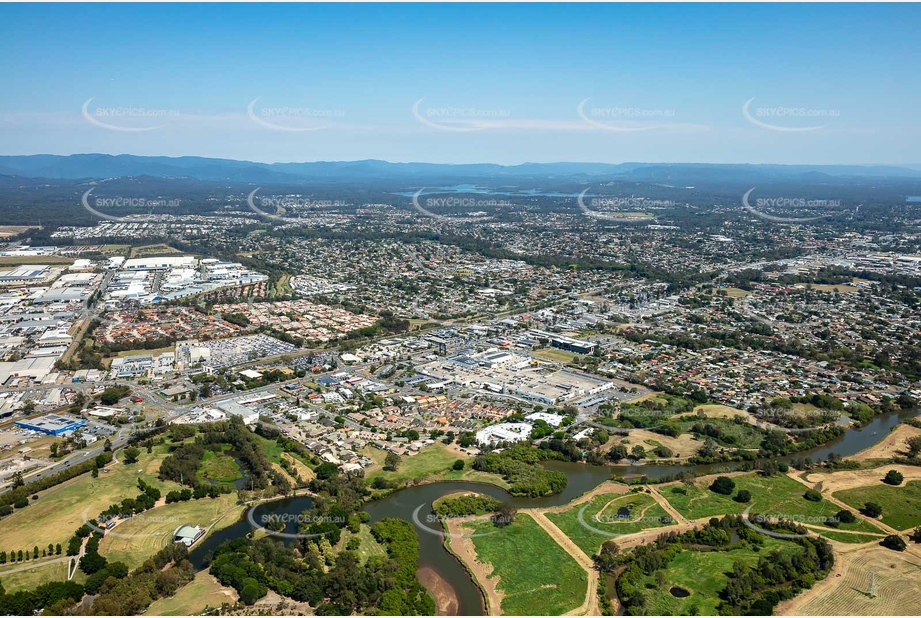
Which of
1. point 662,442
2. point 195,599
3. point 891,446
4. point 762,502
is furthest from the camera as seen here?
point 662,442

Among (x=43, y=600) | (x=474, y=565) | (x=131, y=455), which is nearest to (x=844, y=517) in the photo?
(x=474, y=565)

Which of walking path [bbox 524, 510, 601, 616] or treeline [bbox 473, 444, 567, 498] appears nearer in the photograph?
walking path [bbox 524, 510, 601, 616]

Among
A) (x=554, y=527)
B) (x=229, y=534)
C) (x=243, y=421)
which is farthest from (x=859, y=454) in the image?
(x=243, y=421)

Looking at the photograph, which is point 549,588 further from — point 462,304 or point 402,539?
point 462,304

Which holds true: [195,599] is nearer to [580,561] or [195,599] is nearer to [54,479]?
[54,479]

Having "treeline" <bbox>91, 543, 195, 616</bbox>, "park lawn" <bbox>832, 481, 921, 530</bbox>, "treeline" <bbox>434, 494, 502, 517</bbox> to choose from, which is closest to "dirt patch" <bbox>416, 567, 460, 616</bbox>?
"treeline" <bbox>434, 494, 502, 517</bbox>

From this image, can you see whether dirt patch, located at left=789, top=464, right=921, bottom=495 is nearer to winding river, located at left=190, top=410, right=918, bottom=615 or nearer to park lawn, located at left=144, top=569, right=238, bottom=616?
winding river, located at left=190, top=410, right=918, bottom=615

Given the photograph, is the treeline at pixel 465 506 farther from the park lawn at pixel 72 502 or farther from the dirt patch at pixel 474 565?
the park lawn at pixel 72 502
